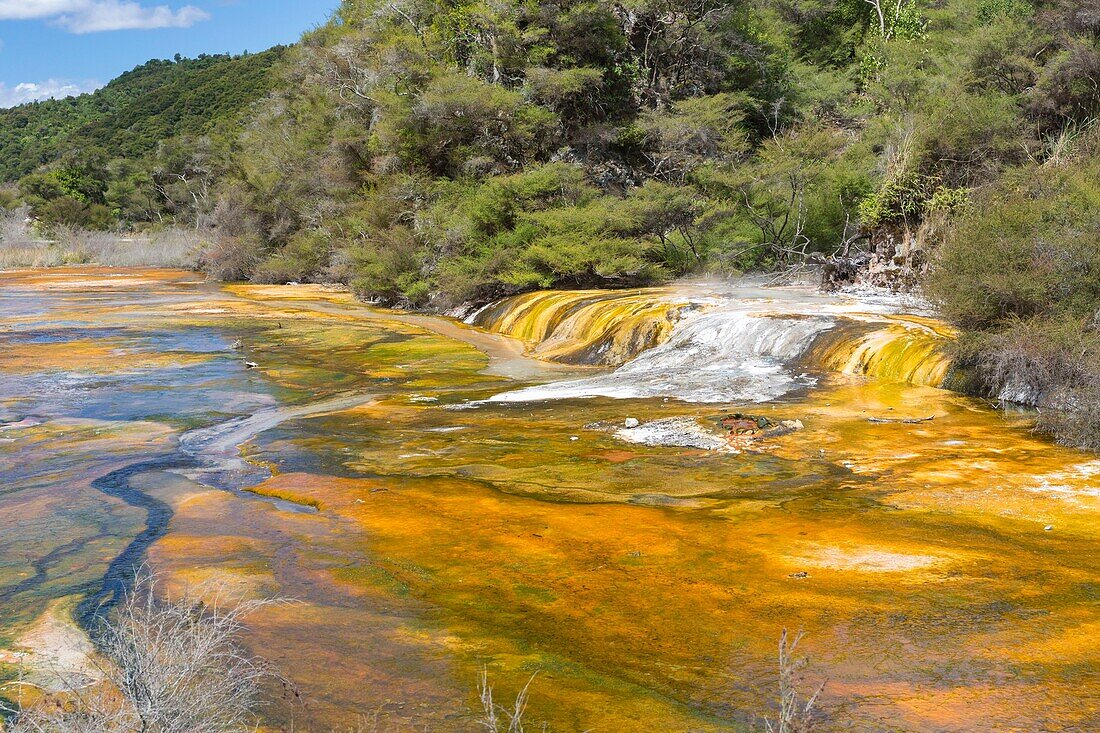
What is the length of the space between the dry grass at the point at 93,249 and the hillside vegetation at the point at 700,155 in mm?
7755

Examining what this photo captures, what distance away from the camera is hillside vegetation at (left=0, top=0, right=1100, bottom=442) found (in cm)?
1132

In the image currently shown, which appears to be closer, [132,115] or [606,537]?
[606,537]

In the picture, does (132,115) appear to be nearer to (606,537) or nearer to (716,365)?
(716,365)

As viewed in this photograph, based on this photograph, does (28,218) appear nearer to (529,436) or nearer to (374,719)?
(529,436)

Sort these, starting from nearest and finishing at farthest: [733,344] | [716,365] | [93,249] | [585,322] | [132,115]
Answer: [716,365] → [733,344] → [585,322] → [93,249] → [132,115]

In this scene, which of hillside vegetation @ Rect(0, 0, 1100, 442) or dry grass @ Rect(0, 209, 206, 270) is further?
dry grass @ Rect(0, 209, 206, 270)

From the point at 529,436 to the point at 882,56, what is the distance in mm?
23794

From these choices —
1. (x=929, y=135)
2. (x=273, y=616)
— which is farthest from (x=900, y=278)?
(x=273, y=616)

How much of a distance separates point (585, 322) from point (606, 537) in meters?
10.2

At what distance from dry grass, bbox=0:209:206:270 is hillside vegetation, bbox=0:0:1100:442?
7755 millimetres

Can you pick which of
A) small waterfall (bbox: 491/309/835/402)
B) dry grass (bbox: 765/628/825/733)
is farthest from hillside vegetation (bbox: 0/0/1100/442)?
dry grass (bbox: 765/628/825/733)

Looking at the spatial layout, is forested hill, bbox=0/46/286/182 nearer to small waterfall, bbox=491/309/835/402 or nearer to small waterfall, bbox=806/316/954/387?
small waterfall, bbox=491/309/835/402

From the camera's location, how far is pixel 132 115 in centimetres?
6981

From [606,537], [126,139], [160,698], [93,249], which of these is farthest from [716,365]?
[126,139]
